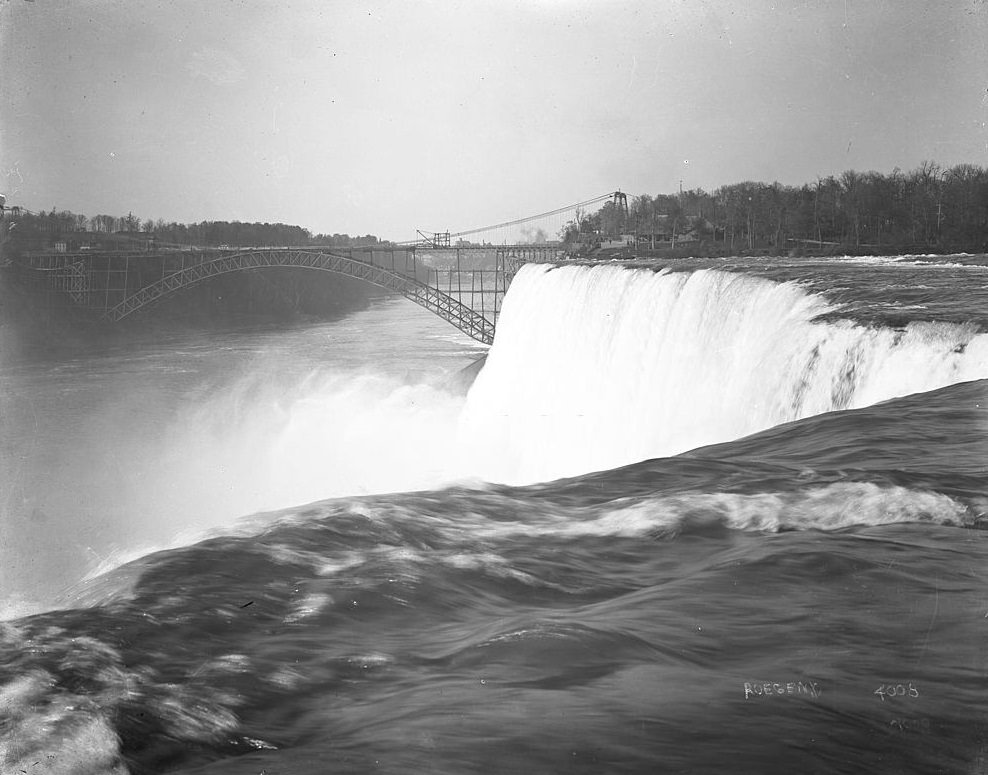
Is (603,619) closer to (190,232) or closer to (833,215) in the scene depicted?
(833,215)

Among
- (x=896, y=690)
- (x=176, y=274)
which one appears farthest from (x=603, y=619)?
(x=176, y=274)

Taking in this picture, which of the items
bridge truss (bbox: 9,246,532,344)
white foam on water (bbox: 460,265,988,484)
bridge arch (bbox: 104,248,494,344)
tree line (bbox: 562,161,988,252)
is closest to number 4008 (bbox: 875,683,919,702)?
white foam on water (bbox: 460,265,988,484)

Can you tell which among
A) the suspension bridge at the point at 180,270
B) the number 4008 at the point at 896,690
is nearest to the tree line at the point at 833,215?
the suspension bridge at the point at 180,270

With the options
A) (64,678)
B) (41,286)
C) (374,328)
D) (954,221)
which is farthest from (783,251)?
(64,678)

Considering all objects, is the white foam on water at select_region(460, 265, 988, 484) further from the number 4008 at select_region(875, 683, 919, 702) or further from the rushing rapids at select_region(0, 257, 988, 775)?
the number 4008 at select_region(875, 683, 919, 702)

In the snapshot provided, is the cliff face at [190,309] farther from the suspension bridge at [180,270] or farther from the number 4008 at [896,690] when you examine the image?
the number 4008 at [896,690]

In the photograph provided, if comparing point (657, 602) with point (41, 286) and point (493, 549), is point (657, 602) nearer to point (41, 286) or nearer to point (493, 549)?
point (493, 549)
